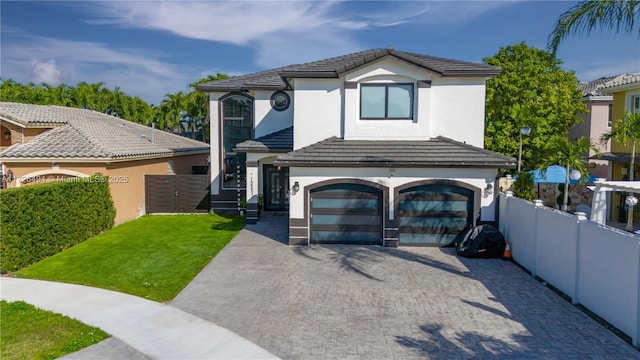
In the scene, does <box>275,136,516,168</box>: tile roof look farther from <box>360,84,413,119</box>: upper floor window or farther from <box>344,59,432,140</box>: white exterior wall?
<box>360,84,413,119</box>: upper floor window

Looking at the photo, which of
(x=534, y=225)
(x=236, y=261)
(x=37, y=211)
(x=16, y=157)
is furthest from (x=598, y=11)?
(x=16, y=157)

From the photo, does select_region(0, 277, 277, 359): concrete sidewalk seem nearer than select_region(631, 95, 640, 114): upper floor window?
Yes

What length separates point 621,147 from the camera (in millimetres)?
19797

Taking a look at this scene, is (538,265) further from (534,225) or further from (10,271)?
(10,271)

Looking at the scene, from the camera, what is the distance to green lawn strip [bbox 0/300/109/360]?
692cm

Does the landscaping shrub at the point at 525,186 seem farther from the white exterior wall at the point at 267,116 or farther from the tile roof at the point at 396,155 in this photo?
the white exterior wall at the point at 267,116

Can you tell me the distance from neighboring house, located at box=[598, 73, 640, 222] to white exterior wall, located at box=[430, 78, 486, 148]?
8581 millimetres

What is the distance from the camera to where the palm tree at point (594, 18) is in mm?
7242

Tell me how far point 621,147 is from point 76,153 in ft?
78.9

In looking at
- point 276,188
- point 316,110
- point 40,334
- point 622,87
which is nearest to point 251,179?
point 276,188

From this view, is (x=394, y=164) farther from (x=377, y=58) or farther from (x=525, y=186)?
(x=525, y=186)

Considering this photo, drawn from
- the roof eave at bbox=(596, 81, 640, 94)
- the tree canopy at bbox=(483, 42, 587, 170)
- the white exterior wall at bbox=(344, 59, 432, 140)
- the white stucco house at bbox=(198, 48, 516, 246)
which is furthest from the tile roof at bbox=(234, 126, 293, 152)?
the roof eave at bbox=(596, 81, 640, 94)

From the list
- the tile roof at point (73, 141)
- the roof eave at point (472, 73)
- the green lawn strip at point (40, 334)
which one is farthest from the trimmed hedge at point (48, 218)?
the roof eave at point (472, 73)

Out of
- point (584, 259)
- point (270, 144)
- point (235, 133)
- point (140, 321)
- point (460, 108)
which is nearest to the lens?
point (140, 321)
